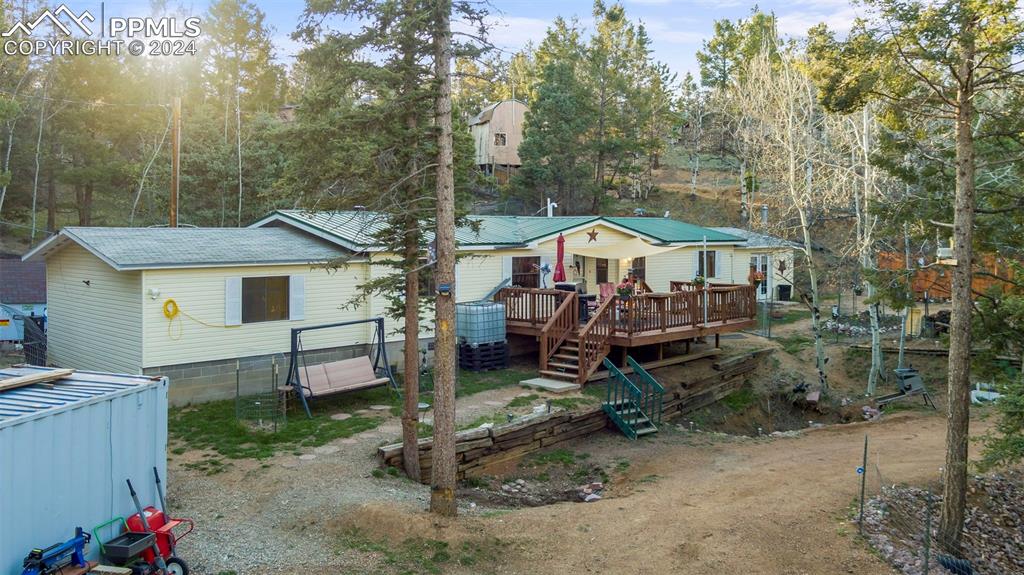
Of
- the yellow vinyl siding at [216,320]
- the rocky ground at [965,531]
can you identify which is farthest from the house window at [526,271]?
the rocky ground at [965,531]

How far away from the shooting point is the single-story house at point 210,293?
1425cm

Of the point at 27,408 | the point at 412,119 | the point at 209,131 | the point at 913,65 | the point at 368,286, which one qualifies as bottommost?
the point at 27,408

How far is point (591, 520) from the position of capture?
395 inches

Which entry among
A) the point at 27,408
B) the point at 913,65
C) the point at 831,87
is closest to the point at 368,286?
the point at 27,408

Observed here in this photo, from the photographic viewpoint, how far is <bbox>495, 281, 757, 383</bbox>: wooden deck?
55.5 ft

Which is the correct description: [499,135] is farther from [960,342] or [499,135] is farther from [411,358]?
[960,342]

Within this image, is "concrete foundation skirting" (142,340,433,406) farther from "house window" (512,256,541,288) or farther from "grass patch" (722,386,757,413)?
"grass patch" (722,386,757,413)

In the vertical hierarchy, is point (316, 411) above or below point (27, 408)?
below

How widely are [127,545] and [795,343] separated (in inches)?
840

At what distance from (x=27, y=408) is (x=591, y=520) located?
684cm

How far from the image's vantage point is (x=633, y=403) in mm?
15820

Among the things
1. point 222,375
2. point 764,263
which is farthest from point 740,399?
point 764,263

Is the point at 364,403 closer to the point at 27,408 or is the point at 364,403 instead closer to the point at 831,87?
the point at 27,408

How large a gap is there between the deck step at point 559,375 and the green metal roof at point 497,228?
3.59 metres
